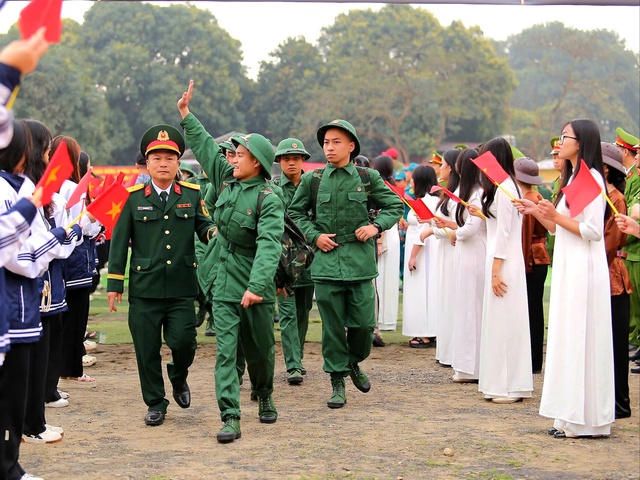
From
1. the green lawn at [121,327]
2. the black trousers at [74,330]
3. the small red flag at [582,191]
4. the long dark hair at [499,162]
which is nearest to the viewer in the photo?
the small red flag at [582,191]

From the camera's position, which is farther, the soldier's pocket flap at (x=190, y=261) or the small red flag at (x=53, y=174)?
the soldier's pocket flap at (x=190, y=261)

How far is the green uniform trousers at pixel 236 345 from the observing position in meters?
6.71

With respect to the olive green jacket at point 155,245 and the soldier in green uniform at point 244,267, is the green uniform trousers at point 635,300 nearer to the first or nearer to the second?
the soldier in green uniform at point 244,267

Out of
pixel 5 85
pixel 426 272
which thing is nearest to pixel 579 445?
pixel 5 85

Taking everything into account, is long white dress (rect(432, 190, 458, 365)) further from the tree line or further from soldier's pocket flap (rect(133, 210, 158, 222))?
the tree line

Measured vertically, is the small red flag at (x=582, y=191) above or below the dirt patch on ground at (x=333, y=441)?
above

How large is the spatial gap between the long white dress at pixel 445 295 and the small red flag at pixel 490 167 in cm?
210

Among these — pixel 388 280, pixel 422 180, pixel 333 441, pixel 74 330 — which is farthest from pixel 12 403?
pixel 388 280

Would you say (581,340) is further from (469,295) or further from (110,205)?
(110,205)

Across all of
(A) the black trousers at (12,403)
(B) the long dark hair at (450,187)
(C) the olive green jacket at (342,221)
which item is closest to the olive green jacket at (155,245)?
(C) the olive green jacket at (342,221)

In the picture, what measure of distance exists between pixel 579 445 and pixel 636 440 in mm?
463

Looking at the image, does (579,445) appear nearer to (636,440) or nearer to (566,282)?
(636,440)

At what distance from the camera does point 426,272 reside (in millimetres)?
11664

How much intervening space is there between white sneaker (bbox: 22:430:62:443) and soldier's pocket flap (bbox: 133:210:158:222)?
1.59m
